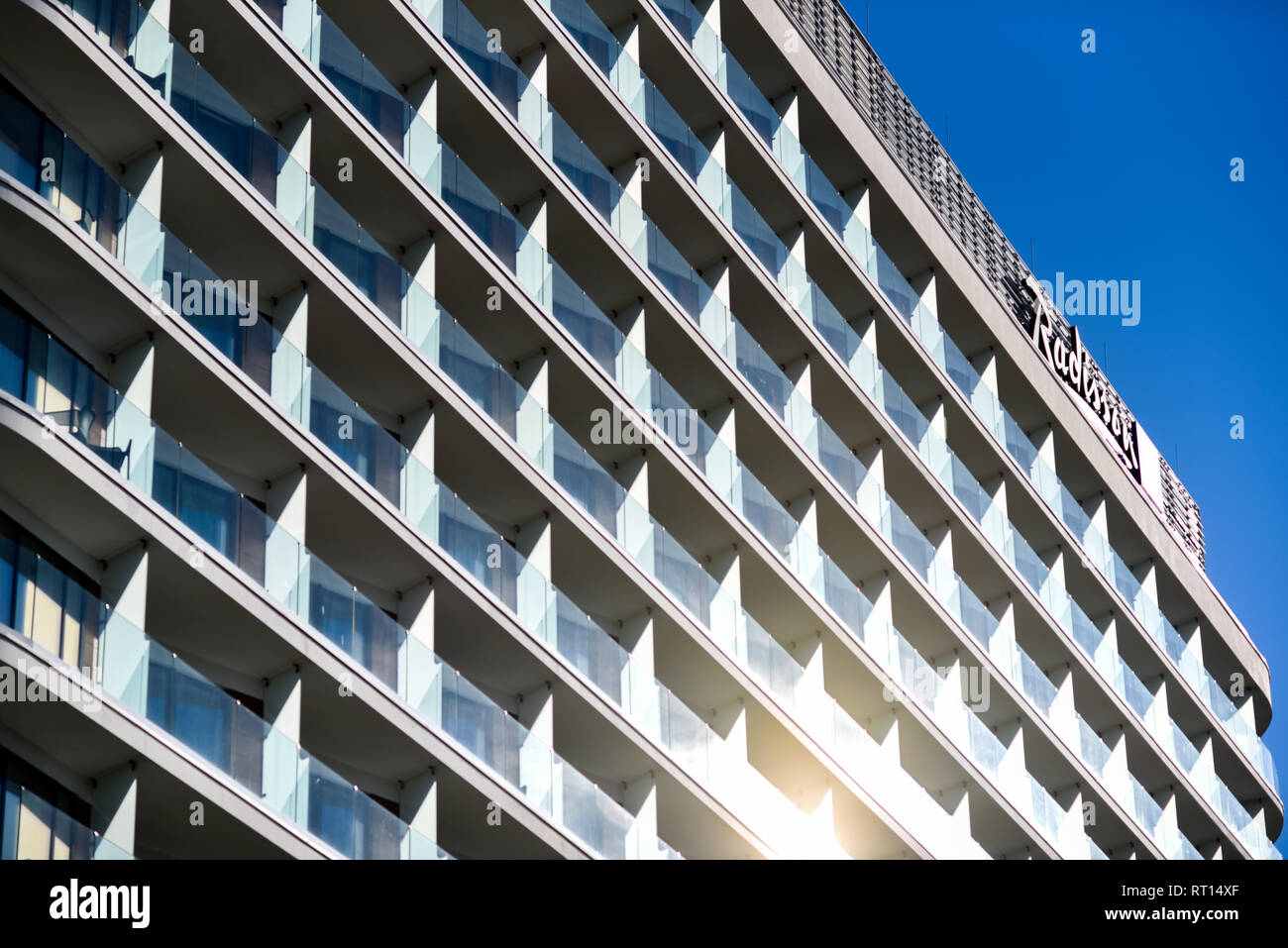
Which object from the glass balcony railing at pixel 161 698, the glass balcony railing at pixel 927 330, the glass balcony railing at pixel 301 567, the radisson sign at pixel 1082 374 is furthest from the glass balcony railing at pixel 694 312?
the glass balcony railing at pixel 161 698

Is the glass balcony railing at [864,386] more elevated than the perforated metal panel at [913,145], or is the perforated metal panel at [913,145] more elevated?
the perforated metal panel at [913,145]

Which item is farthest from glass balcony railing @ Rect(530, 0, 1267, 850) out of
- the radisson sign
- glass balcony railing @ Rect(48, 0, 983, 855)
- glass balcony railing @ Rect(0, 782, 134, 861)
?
glass balcony railing @ Rect(0, 782, 134, 861)

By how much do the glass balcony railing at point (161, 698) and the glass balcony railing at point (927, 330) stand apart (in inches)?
680

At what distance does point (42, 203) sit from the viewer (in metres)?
24.4

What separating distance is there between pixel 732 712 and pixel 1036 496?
14903mm

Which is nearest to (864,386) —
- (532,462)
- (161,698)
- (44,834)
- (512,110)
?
(512,110)

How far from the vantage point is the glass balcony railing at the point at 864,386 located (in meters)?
38.1

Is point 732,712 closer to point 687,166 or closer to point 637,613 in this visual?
point 637,613

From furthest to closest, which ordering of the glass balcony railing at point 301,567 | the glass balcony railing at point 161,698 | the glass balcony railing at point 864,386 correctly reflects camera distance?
the glass balcony railing at point 864,386 < the glass balcony railing at point 301,567 < the glass balcony railing at point 161,698

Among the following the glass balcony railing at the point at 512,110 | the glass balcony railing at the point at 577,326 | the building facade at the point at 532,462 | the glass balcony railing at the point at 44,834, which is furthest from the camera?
the glass balcony railing at the point at 577,326

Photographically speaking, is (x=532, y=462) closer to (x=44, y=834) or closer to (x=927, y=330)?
(x=44, y=834)

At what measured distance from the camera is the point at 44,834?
73.7 feet

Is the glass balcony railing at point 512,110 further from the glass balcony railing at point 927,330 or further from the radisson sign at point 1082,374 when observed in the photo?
the radisson sign at point 1082,374
